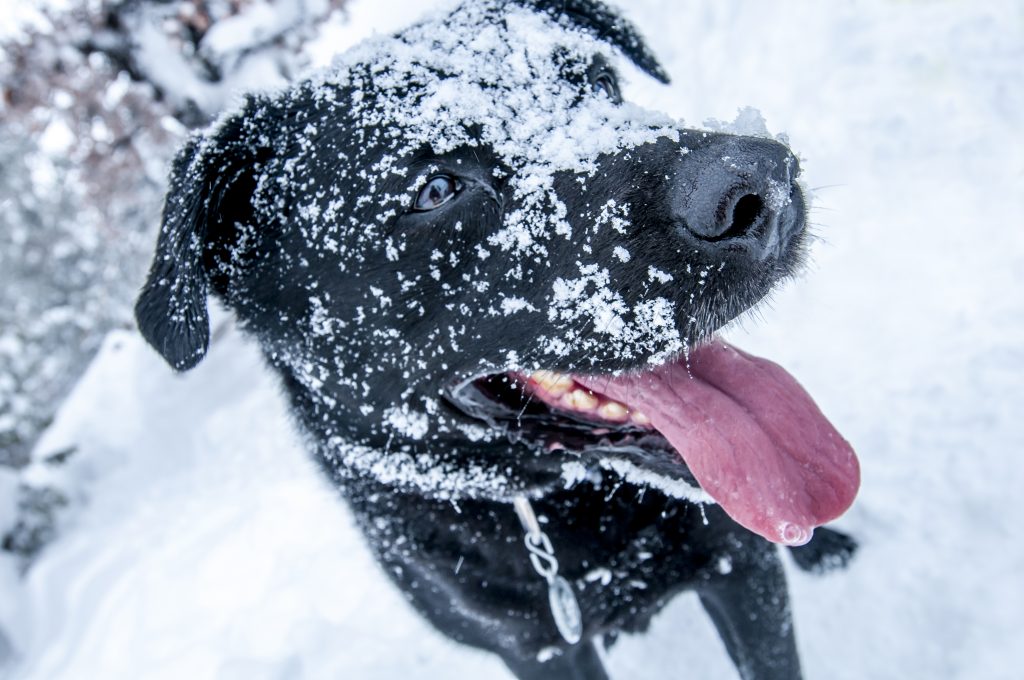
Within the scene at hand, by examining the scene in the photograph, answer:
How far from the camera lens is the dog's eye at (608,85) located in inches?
74.4

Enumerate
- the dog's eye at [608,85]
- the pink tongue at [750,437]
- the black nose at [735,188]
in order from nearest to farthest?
the black nose at [735,188] → the pink tongue at [750,437] → the dog's eye at [608,85]

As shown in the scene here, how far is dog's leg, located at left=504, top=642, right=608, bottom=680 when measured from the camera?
209 cm

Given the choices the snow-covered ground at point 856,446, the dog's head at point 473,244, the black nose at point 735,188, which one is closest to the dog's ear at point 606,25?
the dog's head at point 473,244

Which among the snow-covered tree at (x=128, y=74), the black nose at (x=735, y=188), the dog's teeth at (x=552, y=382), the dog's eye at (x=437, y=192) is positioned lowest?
the snow-covered tree at (x=128, y=74)

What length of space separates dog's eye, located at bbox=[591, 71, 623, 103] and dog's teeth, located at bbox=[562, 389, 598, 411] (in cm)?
83

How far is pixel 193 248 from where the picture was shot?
1830 millimetres

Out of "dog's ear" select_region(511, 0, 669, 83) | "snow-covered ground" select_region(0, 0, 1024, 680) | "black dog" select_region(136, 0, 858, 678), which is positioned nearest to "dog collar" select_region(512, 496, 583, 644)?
"black dog" select_region(136, 0, 858, 678)

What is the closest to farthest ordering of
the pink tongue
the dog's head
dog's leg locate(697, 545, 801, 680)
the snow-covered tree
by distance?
the dog's head, the pink tongue, dog's leg locate(697, 545, 801, 680), the snow-covered tree

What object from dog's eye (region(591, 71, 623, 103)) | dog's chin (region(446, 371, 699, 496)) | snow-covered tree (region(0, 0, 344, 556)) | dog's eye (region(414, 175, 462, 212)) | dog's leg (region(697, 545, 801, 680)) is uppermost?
dog's eye (region(591, 71, 623, 103))

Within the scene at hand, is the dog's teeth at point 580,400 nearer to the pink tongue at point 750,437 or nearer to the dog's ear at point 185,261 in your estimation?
the pink tongue at point 750,437

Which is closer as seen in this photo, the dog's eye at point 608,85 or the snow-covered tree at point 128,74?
the dog's eye at point 608,85

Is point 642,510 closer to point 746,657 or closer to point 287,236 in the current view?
point 746,657

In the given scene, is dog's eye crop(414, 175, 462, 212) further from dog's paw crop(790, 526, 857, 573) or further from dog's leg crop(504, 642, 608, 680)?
dog's paw crop(790, 526, 857, 573)

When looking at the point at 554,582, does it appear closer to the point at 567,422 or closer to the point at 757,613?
the point at 567,422
